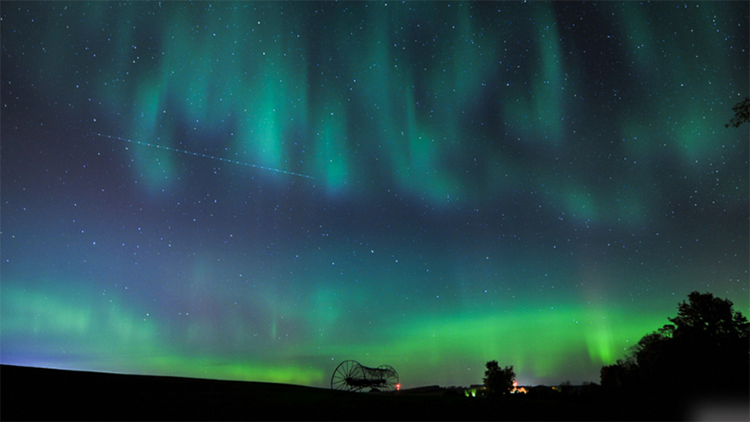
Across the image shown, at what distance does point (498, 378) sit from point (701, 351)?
47.3m

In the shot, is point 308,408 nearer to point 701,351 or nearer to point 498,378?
point 701,351

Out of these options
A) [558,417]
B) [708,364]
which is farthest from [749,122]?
[708,364]

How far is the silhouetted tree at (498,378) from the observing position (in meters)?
80.7

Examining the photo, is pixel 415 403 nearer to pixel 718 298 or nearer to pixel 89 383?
pixel 89 383

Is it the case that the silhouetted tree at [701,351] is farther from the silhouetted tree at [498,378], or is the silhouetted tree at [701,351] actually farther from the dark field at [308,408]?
the silhouetted tree at [498,378]

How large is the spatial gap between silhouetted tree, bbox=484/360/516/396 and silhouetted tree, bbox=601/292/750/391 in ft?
94.5

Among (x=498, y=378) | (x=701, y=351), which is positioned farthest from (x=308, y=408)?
(x=498, y=378)

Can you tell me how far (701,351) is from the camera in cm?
4069

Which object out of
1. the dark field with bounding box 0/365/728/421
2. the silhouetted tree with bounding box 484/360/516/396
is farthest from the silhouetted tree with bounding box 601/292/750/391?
the silhouetted tree with bounding box 484/360/516/396

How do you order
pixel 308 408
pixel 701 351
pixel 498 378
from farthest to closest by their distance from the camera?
pixel 498 378 < pixel 701 351 < pixel 308 408

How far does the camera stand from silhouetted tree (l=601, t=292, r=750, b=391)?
3753 centimetres

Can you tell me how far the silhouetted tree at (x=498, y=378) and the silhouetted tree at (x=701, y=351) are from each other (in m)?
28.8

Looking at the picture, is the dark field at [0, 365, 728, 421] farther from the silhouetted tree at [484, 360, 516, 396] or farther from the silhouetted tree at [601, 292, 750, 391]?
the silhouetted tree at [484, 360, 516, 396]

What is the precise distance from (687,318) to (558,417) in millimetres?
44093
